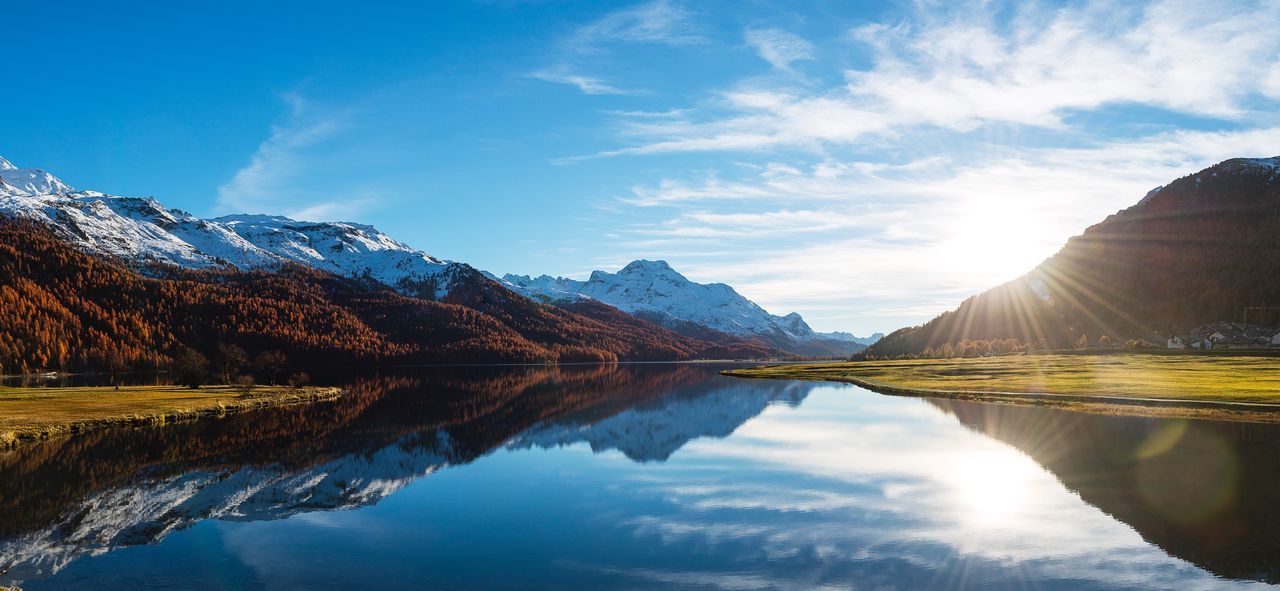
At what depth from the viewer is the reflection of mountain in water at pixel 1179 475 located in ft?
83.0

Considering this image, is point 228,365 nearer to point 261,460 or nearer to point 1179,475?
point 261,460

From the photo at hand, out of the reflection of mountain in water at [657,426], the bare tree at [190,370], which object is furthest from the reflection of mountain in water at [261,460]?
the bare tree at [190,370]

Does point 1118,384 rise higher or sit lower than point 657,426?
higher

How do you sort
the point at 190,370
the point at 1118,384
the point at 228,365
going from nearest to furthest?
the point at 1118,384
the point at 190,370
the point at 228,365

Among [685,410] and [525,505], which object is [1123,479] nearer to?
[525,505]

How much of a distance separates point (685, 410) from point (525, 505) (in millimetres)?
56774

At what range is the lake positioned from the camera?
922 inches

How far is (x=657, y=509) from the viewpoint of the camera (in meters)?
33.5

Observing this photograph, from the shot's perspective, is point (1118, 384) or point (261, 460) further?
point (1118, 384)

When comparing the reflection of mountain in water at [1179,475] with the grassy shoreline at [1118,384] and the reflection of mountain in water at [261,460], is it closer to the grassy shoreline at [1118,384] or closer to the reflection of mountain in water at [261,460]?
the grassy shoreline at [1118,384]

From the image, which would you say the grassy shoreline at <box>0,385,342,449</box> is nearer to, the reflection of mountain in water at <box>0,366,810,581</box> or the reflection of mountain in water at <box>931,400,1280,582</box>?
the reflection of mountain in water at <box>0,366,810,581</box>

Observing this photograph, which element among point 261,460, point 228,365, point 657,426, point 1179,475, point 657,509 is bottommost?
point 1179,475

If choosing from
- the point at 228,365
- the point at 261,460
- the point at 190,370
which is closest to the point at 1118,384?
the point at 261,460

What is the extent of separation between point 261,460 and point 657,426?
35621 millimetres
